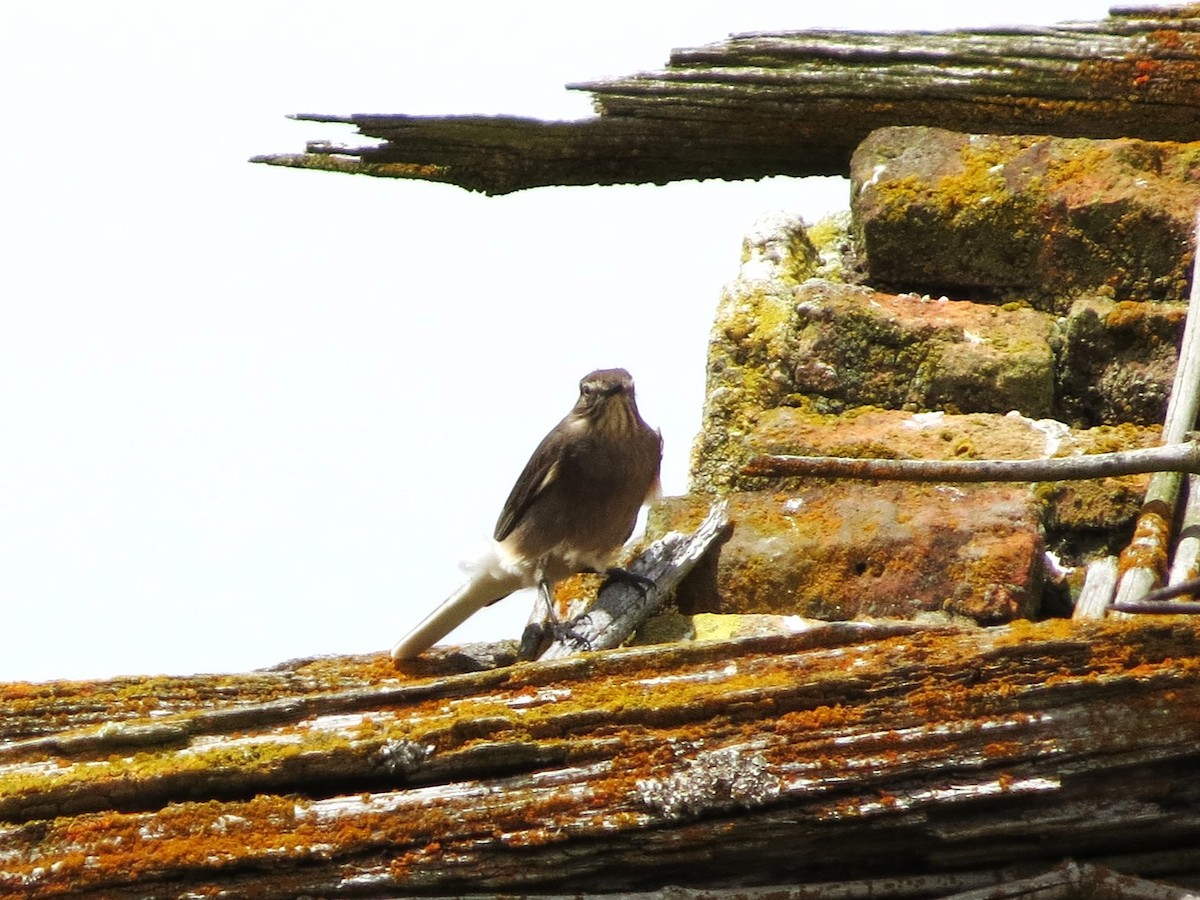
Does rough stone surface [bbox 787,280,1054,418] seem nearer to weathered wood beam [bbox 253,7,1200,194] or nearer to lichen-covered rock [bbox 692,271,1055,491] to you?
lichen-covered rock [bbox 692,271,1055,491]

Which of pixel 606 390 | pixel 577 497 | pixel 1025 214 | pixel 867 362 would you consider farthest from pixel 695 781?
pixel 606 390

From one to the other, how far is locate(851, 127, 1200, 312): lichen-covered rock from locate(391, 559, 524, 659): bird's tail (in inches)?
88.0

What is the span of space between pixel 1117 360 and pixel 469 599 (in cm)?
312

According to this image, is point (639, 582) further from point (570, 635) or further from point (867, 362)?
point (867, 362)

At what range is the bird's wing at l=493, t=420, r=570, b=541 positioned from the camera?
308 inches

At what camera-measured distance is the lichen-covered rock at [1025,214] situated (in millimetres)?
5719

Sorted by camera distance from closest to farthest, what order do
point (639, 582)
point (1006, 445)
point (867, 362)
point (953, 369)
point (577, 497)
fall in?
point (1006, 445), point (639, 582), point (953, 369), point (867, 362), point (577, 497)

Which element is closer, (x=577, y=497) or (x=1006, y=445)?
(x=1006, y=445)

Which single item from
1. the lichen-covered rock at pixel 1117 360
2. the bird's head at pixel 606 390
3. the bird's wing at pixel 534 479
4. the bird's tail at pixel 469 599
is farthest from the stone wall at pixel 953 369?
the bird's wing at pixel 534 479

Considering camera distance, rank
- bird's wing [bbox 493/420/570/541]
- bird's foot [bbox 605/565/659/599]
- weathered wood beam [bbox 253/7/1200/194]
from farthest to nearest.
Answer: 1. bird's wing [bbox 493/420/570/541]
2. weathered wood beam [bbox 253/7/1200/194]
3. bird's foot [bbox 605/565/659/599]

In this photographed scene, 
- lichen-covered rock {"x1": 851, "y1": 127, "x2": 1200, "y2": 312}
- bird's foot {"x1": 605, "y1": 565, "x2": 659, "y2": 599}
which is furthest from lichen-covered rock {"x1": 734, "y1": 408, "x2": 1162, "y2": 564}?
lichen-covered rock {"x1": 851, "y1": 127, "x2": 1200, "y2": 312}

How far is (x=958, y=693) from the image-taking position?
366cm

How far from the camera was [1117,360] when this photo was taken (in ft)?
18.4

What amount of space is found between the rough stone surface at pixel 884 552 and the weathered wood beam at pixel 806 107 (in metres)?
2.02
